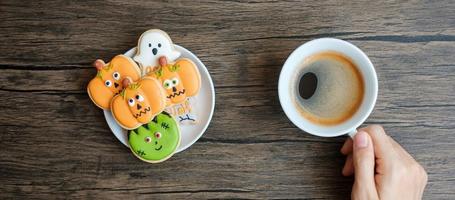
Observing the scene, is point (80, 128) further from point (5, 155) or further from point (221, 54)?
point (221, 54)

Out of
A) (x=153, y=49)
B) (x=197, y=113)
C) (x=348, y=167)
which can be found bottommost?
(x=348, y=167)

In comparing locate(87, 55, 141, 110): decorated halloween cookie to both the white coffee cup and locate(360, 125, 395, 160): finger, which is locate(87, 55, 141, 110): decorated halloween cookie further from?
locate(360, 125, 395, 160): finger

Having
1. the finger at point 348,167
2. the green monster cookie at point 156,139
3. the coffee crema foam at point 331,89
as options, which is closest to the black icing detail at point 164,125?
the green monster cookie at point 156,139

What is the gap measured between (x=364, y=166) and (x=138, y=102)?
0.40 meters

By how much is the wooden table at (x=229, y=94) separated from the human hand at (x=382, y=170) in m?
0.07

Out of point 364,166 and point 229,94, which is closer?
point 364,166

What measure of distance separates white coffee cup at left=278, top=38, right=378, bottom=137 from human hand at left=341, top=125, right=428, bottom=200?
30 millimetres

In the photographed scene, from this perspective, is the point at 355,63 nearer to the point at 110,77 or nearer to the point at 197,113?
the point at 197,113

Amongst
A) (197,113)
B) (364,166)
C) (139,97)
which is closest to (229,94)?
(197,113)

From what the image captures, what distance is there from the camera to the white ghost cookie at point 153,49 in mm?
959

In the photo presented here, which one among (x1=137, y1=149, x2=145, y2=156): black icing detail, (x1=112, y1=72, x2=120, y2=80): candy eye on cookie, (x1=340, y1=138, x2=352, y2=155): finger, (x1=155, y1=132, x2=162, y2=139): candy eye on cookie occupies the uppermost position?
(x1=112, y1=72, x2=120, y2=80): candy eye on cookie

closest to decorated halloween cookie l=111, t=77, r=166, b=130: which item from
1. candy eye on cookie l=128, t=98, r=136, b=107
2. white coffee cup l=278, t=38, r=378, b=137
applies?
candy eye on cookie l=128, t=98, r=136, b=107

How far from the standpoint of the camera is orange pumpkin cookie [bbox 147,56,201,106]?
95 centimetres

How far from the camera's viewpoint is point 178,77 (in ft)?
3.11
